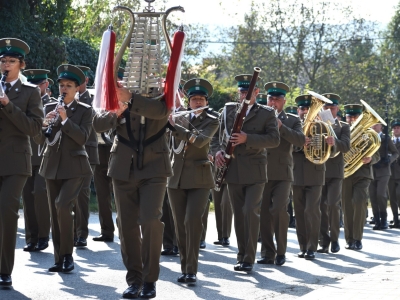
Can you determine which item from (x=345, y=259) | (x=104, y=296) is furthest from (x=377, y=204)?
(x=104, y=296)

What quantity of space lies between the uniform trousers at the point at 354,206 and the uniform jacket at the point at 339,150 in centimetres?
81

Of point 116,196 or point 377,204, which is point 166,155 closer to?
point 116,196

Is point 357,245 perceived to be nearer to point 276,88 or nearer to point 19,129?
point 276,88

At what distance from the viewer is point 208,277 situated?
443 inches

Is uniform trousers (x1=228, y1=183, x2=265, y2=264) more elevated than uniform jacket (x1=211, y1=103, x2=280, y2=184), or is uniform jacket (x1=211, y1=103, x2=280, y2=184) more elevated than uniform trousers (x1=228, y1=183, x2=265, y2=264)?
uniform jacket (x1=211, y1=103, x2=280, y2=184)

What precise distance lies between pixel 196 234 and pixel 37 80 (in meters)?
3.58

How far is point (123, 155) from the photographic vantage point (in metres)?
9.04

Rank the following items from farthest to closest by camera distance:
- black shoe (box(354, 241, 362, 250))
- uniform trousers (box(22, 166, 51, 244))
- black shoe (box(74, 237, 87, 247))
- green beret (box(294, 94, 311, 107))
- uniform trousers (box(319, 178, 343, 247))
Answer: black shoe (box(354, 241, 362, 250)) → uniform trousers (box(319, 178, 343, 247)) → green beret (box(294, 94, 311, 107)) → black shoe (box(74, 237, 87, 247)) → uniform trousers (box(22, 166, 51, 244))

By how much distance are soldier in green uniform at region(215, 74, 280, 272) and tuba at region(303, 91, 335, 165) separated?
2.16 metres

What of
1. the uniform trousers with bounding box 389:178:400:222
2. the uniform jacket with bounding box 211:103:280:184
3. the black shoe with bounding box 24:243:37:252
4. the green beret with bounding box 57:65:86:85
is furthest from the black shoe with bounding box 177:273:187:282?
the uniform trousers with bounding box 389:178:400:222

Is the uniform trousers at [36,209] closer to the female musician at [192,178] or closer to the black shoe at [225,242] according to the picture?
the female musician at [192,178]

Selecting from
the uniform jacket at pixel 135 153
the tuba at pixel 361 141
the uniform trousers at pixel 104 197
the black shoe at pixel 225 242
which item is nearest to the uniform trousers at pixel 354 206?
the tuba at pixel 361 141

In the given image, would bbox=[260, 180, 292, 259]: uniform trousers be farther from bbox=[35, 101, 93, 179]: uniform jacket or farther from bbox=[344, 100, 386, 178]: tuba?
bbox=[344, 100, 386, 178]: tuba

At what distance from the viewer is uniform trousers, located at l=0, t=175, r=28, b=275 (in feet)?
31.0
